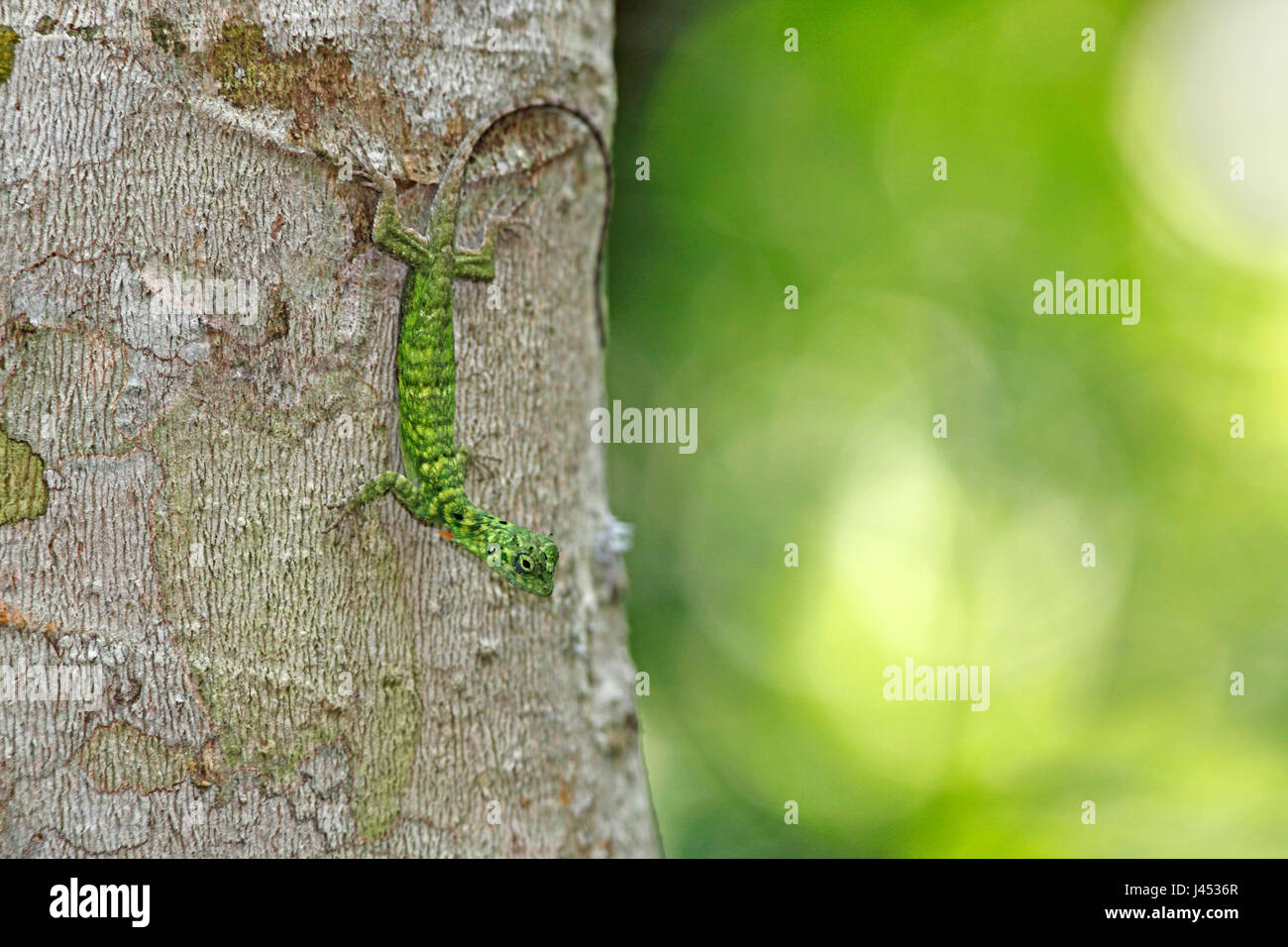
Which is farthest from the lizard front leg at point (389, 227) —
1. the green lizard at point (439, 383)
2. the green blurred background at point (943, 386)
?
the green blurred background at point (943, 386)

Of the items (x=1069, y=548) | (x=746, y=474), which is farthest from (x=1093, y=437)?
(x=746, y=474)

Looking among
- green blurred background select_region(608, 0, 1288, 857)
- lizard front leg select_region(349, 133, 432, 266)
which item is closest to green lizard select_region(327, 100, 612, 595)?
lizard front leg select_region(349, 133, 432, 266)

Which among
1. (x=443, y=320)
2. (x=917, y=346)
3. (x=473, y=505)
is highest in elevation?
(x=917, y=346)

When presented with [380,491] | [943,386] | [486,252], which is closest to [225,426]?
[380,491]

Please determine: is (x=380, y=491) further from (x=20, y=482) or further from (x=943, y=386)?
(x=943, y=386)

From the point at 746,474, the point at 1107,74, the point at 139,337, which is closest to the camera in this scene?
the point at 139,337

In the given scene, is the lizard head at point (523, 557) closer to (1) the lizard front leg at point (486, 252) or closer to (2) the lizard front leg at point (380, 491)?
(2) the lizard front leg at point (380, 491)
